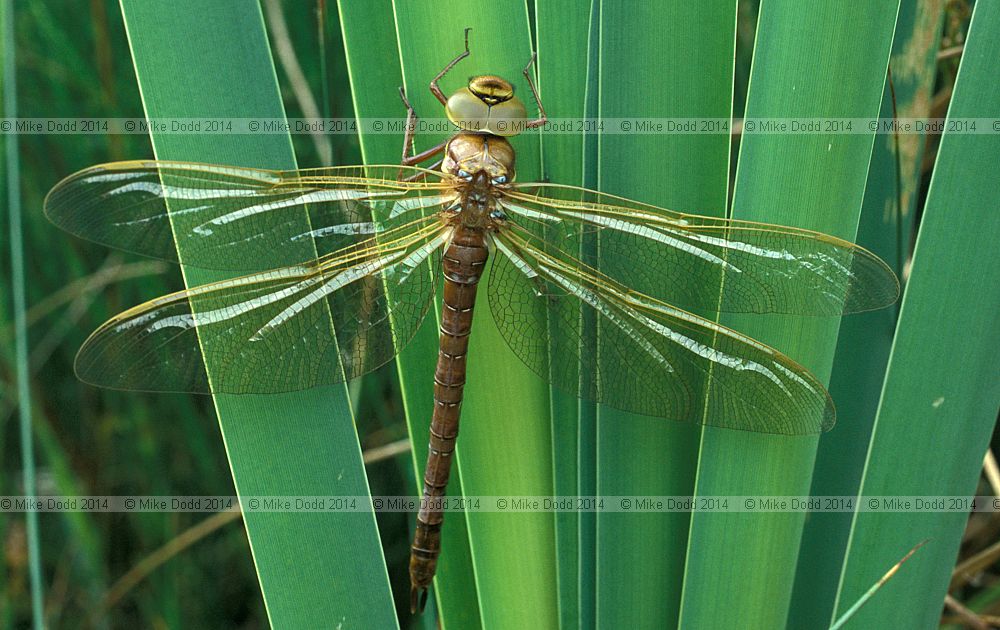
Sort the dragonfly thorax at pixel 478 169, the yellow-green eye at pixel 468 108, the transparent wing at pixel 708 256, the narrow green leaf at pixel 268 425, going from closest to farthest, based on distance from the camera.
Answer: the narrow green leaf at pixel 268 425, the transparent wing at pixel 708 256, the yellow-green eye at pixel 468 108, the dragonfly thorax at pixel 478 169

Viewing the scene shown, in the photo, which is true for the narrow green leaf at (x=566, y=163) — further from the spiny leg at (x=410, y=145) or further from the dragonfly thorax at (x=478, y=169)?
the spiny leg at (x=410, y=145)

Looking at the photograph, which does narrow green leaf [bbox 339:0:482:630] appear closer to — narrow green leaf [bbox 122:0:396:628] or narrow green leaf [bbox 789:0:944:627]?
narrow green leaf [bbox 122:0:396:628]

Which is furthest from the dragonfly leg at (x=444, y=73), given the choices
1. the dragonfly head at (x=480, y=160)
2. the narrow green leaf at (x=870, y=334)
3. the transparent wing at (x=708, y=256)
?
the narrow green leaf at (x=870, y=334)

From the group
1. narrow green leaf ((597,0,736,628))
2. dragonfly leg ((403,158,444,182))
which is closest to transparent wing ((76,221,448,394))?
dragonfly leg ((403,158,444,182))

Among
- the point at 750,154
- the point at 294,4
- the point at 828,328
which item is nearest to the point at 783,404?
the point at 828,328

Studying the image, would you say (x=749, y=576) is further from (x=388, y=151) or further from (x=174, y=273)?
(x=174, y=273)
